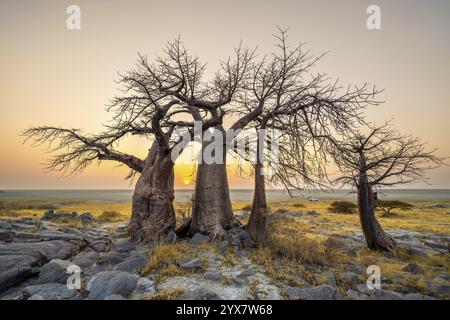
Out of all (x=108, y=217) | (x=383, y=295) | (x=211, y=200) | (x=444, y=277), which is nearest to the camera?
(x=383, y=295)

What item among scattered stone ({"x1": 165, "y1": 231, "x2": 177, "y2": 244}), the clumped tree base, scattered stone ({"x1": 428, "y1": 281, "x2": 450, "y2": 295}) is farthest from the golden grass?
scattered stone ({"x1": 428, "y1": 281, "x2": 450, "y2": 295})

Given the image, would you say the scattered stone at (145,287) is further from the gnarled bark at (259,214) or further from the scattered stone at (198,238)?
the gnarled bark at (259,214)

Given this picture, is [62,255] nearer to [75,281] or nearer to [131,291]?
[75,281]

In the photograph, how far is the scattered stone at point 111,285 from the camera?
150 inches

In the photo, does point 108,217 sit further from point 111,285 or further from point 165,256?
point 111,285

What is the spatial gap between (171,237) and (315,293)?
4.52 m

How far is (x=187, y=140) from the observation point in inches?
316

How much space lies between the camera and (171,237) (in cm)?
736

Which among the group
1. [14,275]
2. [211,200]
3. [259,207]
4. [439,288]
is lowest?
[439,288]

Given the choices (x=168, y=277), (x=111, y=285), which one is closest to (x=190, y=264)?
(x=168, y=277)

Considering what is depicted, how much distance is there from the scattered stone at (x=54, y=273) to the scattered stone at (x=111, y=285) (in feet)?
2.08
